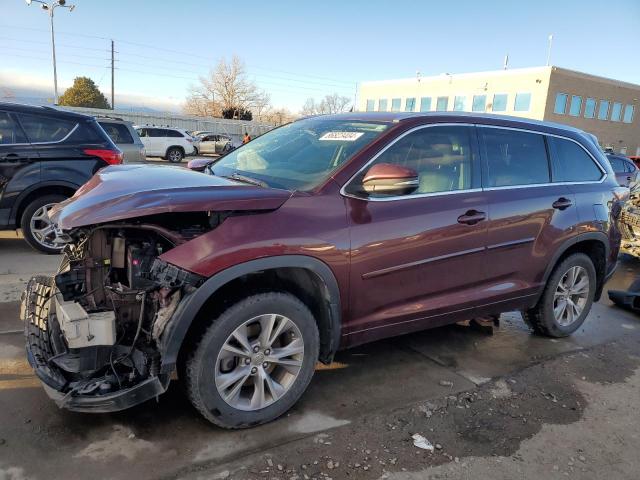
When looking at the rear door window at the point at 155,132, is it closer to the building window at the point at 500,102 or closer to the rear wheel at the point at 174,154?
the rear wheel at the point at 174,154

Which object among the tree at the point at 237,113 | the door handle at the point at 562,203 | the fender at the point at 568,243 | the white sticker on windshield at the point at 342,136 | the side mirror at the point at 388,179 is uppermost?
the tree at the point at 237,113

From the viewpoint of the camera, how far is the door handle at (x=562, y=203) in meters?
4.14

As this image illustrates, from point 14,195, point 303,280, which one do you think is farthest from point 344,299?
point 14,195

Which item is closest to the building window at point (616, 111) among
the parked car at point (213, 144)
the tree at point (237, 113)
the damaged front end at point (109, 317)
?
the parked car at point (213, 144)

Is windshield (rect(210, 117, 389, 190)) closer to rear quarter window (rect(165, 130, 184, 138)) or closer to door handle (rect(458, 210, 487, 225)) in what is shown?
door handle (rect(458, 210, 487, 225))

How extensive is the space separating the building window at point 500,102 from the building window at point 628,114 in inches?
485

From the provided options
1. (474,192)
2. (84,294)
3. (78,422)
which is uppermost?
(474,192)

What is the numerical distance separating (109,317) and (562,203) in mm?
3530

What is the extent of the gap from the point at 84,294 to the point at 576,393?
3.37 m

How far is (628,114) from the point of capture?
45.4m

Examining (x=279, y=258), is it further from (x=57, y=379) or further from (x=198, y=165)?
(x=198, y=165)

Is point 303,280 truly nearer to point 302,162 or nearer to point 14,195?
point 302,162

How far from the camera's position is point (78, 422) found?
9.39 ft

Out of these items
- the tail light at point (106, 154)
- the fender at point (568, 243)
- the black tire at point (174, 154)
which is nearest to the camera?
the fender at point (568, 243)
